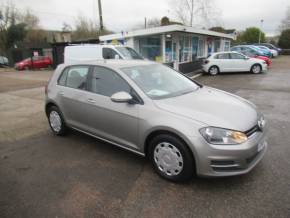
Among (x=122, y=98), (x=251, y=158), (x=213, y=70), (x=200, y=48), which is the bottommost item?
(x=213, y=70)

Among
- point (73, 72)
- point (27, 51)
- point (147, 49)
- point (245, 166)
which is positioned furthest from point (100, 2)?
point (245, 166)

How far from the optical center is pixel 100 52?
38.2 feet

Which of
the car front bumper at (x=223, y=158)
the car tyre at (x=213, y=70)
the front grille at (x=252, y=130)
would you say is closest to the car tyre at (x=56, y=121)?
the car front bumper at (x=223, y=158)

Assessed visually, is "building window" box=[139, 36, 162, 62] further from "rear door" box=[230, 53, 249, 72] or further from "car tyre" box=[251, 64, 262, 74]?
"car tyre" box=[251, 64, 262, 74]

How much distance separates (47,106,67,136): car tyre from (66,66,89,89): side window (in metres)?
0.67

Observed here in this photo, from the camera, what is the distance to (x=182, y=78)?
4293 millimetres

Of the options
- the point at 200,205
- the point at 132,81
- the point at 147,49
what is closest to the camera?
the point at 200,205

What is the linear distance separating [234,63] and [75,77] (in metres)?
12.5

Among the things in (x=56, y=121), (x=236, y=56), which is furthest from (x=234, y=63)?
(x=56, y=121)

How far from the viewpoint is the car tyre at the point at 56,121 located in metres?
4.80

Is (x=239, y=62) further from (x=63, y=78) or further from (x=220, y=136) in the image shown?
(x=220, y=136)

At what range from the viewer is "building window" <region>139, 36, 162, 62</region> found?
14674mm

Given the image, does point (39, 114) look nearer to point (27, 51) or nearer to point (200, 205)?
point (200, 205)

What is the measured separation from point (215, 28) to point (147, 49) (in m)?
19.5
